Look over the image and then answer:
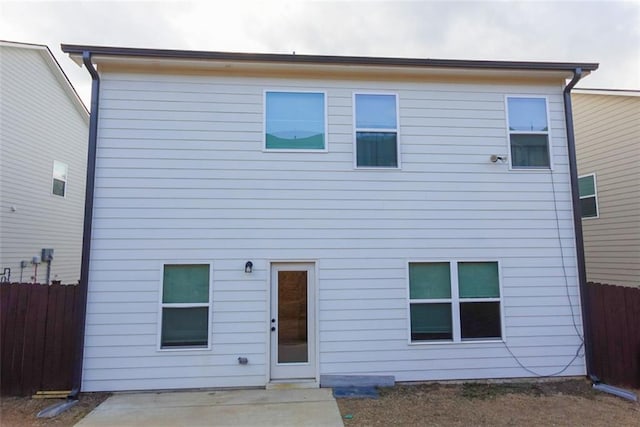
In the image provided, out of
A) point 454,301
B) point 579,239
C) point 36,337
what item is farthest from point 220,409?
point 579,239

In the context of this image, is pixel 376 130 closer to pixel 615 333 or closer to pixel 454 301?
pixel 454 301

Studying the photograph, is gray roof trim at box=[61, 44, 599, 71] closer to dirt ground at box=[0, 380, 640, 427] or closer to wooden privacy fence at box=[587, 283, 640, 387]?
wooden privacy fence at box=[587, 283, 640, 387]

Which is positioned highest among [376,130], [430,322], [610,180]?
[376,130]

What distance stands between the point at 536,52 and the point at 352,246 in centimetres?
739

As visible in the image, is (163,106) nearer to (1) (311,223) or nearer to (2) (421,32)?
(1) (311,223)

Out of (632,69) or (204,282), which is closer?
(204,282)

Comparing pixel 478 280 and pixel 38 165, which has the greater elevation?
pixel 38 165

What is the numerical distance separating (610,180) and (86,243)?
39.7ft

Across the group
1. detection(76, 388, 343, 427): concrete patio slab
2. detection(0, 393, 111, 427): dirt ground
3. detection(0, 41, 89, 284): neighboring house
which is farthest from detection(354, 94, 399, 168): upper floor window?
detection(0, 41, 89, 284): neighboring house

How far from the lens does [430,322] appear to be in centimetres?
588

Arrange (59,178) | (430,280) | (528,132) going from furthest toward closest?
(59,178)
(528,132)
(430,280)

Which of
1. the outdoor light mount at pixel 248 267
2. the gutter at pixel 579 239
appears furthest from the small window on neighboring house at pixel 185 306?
the gutter at pixel 579 239

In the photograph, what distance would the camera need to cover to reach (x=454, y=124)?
6273 millimetres

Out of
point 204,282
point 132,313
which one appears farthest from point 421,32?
point 132,313
